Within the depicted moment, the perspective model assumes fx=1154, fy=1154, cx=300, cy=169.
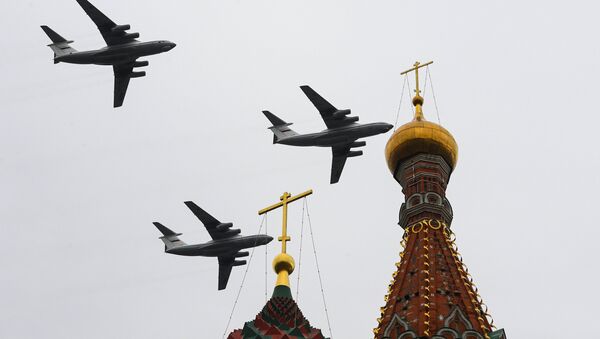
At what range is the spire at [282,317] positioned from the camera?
40188 millimetres

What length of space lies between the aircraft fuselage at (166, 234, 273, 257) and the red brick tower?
678cm

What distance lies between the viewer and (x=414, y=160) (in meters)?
52.7

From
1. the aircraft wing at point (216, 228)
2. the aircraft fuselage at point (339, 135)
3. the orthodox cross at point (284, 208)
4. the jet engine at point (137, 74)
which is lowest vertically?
the orthodox cross at point (284, 208)

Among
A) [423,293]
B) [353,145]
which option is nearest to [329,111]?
[353,145]

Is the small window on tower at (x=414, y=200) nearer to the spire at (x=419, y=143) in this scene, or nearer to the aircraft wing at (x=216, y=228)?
the spire at (x=419, y=143)

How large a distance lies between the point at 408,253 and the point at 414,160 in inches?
249

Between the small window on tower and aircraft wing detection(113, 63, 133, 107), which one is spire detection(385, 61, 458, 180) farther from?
aircraft wing detection(113, 63, 133, 107)

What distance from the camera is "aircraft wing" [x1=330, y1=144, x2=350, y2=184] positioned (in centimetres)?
5367

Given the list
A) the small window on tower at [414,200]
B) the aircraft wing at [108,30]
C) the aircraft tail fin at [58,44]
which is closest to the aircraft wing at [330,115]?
the small window on tower at [414,200]

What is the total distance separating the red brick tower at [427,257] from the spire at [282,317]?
3543 mm

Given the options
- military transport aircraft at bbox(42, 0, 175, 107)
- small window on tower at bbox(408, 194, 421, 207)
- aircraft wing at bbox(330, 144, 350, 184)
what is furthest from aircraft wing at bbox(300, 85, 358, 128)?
military transport aircraft at bbox(42, 0, 175, 107)

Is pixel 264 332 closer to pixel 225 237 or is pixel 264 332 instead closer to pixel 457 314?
pixel 457 314

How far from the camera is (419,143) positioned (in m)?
52.7

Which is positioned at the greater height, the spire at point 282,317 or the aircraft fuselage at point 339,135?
the aircraft fuselage at point 339,135
